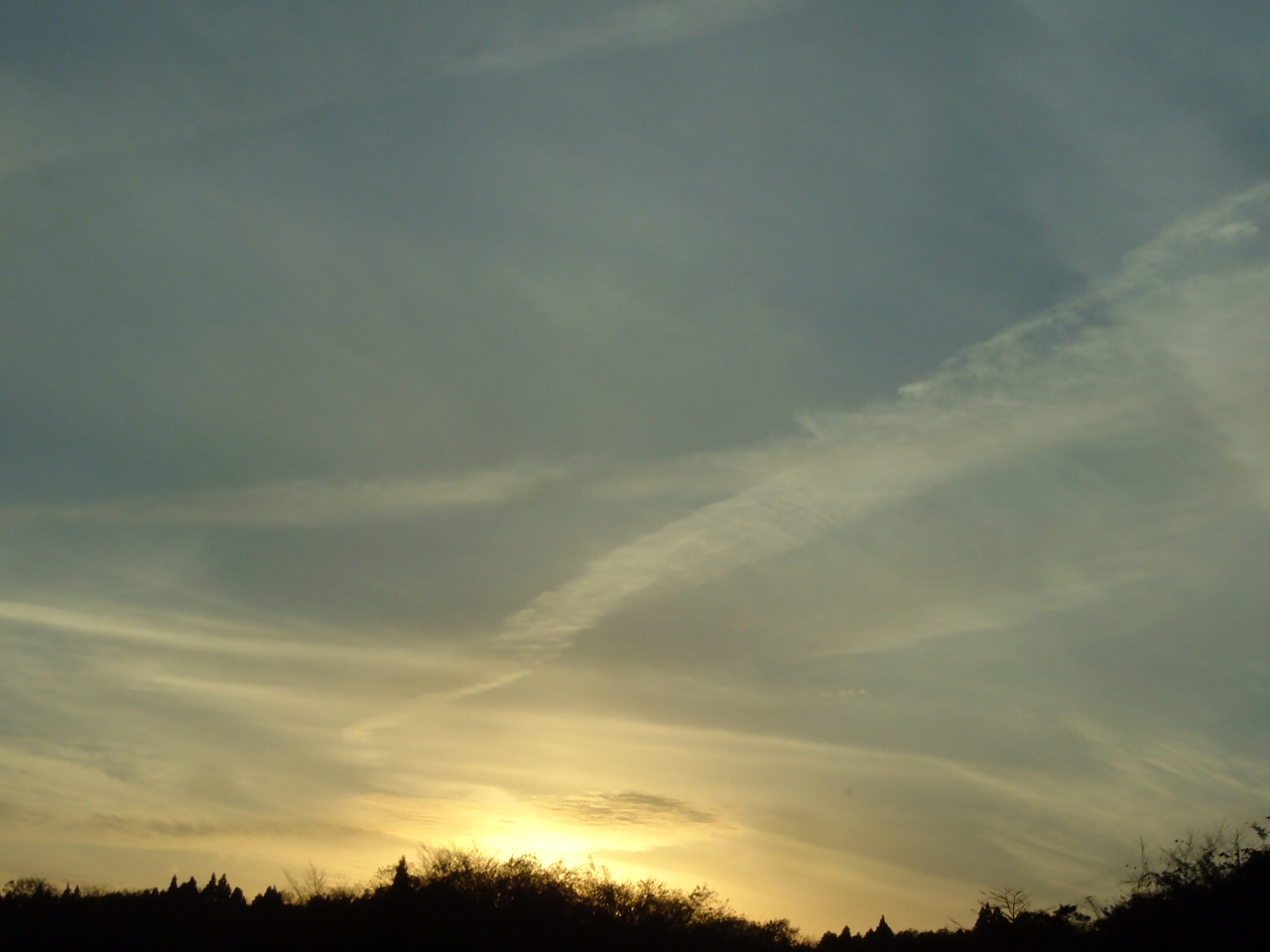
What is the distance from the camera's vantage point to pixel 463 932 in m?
51.1

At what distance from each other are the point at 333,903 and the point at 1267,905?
169 ft

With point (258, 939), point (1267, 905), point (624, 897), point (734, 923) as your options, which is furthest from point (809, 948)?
point (1267, 905)

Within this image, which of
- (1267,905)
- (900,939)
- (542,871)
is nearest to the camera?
(1267,905)

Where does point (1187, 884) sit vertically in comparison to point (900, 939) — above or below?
above

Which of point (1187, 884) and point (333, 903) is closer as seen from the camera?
point (1187, 884)

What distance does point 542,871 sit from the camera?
192 feet

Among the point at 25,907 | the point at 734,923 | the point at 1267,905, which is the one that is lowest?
the point at 25,907

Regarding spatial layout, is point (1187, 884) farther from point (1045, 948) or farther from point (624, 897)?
point (624, 897)

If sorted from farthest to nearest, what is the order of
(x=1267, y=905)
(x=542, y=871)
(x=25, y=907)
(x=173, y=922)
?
(x=25, y=907)
(x=173, y=922)
(x=542, y=871)
(x=1267, y=905)

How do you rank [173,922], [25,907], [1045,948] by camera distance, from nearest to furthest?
[1045,948] → [173,922] → [25,907]

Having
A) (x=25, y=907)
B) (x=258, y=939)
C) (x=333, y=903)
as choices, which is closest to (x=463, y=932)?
(x=333, y=903)

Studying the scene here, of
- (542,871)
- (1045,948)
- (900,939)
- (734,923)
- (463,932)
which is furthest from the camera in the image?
(900,939)

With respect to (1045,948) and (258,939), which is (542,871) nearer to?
(258,939)

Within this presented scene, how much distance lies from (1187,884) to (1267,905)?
473 centimetres
